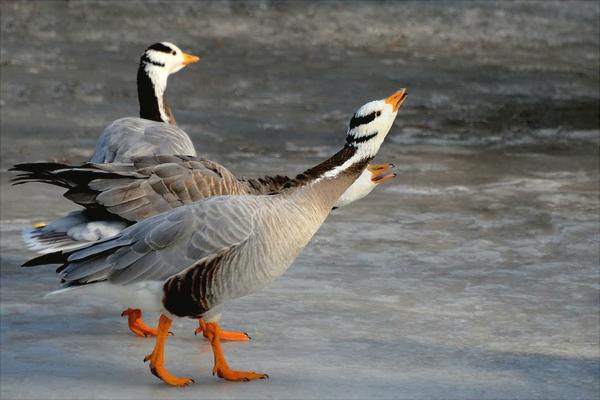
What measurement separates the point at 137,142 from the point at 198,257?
1876mm

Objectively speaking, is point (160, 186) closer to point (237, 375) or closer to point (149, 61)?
point (237, 375)

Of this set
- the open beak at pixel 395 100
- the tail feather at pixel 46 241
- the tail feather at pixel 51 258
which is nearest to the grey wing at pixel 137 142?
the tail feather at pixel 46 241

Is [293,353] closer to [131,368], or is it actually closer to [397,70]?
[131,368]

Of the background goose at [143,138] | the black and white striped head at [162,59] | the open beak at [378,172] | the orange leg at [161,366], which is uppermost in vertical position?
the black and white striped head at [162,59]

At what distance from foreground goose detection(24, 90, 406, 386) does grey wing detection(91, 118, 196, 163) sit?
141cm

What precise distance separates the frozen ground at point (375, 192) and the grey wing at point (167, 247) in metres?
0.50

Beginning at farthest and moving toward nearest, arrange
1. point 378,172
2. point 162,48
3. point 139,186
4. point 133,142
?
point 162,48 → point 133,142 → point 378,172 → point 139,186

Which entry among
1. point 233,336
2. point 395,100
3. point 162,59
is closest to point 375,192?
point 162,59

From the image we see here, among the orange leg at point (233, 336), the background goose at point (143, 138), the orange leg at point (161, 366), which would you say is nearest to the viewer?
the orange leg at point (161, 366)

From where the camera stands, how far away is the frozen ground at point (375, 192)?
212 inches

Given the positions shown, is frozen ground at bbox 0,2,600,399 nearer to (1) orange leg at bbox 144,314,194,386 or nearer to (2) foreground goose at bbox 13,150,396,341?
(1) orange leg at bbox 144,314,194,386

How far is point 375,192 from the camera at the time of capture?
8.91 m

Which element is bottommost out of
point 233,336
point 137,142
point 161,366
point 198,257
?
point 233,336

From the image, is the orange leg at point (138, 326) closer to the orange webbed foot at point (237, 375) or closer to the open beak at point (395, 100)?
the orange webbed foot at point (237, 375)
